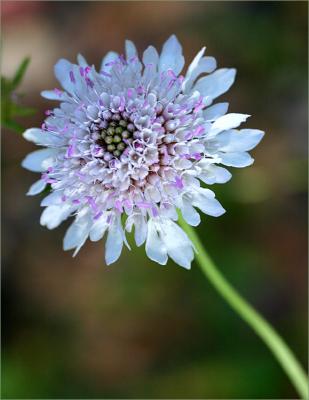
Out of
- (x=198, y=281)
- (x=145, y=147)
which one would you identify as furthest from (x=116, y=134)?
(x=198, y=281)

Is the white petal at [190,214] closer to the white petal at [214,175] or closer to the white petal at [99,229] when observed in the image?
the white petal at [214,175]

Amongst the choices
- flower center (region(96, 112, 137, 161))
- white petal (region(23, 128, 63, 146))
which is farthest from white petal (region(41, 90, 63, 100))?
flower center (region(96, 112, 137, 161))

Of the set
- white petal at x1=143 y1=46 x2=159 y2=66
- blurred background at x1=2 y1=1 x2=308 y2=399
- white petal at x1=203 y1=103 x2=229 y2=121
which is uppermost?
white petal at x1=143 y1=46 x2=159 y2=66

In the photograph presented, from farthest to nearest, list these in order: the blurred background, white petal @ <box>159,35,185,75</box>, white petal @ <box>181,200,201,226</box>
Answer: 1. the blurred background
2. white petal @ <box>159,35,185,75</box>
3. white petal @ <box>181,200,201,226</box>

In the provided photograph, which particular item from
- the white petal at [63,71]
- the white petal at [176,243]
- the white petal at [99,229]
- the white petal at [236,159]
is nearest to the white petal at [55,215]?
the white petal at [99,229]

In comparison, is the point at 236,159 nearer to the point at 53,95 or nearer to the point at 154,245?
the point at 154,245

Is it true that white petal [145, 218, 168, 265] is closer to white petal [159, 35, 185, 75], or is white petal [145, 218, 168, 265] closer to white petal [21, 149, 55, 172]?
white petal [21, 149, 55, 172]

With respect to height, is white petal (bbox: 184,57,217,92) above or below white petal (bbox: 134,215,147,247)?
above

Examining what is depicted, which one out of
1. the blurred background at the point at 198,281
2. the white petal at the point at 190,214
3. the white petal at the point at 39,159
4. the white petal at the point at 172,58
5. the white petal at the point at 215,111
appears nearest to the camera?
the white petal at the point at 190,214
